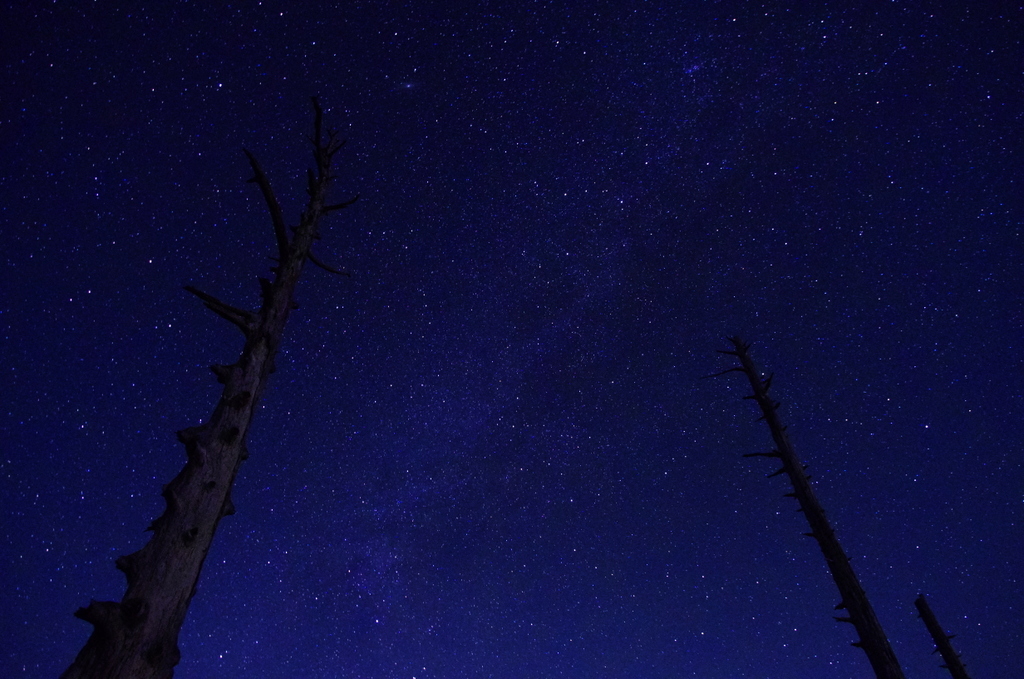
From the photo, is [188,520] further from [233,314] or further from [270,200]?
[270,200]

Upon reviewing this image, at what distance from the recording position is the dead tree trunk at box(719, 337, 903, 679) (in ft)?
23.6

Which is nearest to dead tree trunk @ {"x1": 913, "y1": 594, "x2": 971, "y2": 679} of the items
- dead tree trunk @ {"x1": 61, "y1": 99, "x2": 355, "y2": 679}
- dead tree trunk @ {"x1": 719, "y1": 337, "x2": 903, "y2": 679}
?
dead tree trunk @ {"x1": 719, "y1": 337, "x2": 903, "y2": 679}

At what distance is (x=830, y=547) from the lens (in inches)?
327

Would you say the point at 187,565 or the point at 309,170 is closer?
the point at 187,565

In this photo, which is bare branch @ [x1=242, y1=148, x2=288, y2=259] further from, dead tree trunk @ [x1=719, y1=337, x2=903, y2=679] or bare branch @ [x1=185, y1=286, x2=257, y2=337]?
dead tree trunk @ [x1=719, y1=337, x2=903, y2=679]

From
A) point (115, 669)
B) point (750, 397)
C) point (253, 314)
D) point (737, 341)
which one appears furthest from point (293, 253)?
point (737, 341)

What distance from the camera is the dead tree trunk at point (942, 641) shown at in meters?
11.2

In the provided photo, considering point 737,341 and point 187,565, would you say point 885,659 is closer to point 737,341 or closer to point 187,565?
point 737,341

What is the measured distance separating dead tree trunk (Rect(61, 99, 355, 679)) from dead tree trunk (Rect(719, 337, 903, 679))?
8.39 metres

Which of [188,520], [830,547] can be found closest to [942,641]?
[830,547]

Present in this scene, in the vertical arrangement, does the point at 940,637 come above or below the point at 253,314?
below

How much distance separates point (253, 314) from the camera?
14.3 feet

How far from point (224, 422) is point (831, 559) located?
29.7 ft

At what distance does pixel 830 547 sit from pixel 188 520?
9172mm
